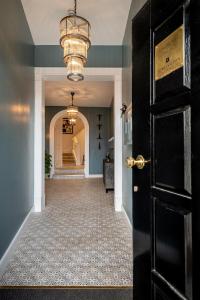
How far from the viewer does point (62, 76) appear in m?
3.80

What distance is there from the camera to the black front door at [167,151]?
781 millimetres

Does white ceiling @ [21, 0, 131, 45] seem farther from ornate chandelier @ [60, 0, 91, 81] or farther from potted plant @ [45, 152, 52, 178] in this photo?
potted plant @ [45, 152, 52, 178]

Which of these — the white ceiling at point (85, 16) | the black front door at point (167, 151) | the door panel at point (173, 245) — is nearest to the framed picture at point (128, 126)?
the white ceiling at point (85, 16)

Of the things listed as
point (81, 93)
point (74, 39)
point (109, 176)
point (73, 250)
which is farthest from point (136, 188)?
Result: point (81, 93)

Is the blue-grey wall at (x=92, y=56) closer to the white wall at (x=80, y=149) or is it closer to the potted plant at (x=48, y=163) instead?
the potted plant at (x=48, y=163)

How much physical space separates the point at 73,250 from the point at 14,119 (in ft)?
5.00

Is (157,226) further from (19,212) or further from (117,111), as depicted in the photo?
(117,111)

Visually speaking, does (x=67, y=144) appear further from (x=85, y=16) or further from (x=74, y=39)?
(x=74, y=39)

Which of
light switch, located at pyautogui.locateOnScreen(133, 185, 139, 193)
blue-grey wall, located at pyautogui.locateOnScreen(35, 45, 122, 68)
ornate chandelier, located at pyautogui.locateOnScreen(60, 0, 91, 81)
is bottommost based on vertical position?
light switch, located at pyautogui.locateOnScreen(133, 185, 139, 193)

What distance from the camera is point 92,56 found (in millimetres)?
3754

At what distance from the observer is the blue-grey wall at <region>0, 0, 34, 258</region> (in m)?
2.00

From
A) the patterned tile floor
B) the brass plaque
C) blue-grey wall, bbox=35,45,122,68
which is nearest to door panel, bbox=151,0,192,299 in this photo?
the brass plaque

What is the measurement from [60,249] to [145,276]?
144 centimetres

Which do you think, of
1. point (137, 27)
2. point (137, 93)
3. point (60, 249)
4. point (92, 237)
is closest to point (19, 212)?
point (60, 249)
